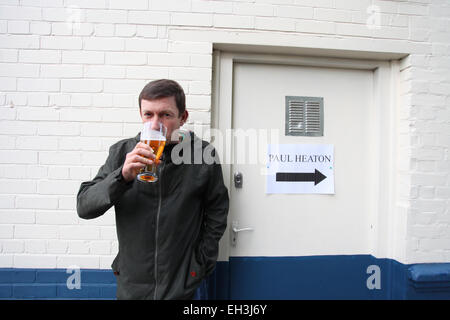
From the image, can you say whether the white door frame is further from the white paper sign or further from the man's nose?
the man's nose

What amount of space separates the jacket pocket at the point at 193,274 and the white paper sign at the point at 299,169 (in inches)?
39.2

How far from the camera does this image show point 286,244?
2.29 metres

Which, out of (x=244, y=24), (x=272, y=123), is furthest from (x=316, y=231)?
(x=244, y=24)

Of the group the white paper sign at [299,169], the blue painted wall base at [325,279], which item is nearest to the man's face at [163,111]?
the white paper sign at [299,169]

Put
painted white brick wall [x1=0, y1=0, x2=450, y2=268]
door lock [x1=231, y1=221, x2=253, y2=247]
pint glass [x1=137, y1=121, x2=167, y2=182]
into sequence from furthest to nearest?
door lock [x1=231, y1=221, x2=253, y2=247]
painted white brick wall [x1=0, y1=0, x2=450, y2=268]
pint glass [x1=137, y1=121, x2=167, y2=182]

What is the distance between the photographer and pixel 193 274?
147cm

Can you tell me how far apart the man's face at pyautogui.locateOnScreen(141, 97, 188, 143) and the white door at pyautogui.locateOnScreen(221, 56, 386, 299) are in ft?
2.88

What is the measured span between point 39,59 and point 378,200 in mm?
3168

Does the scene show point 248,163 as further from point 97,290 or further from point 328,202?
point 97,290

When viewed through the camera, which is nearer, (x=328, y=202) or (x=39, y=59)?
(x=39, y=59)

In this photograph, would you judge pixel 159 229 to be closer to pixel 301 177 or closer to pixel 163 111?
pixel 163 111

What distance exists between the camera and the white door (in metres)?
2.25

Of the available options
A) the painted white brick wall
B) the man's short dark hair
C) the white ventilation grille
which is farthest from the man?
the white ventilation grille

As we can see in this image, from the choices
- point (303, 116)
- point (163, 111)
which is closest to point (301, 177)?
point (303, 116)
